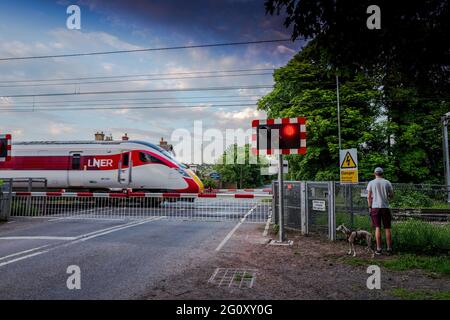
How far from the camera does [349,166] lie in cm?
865

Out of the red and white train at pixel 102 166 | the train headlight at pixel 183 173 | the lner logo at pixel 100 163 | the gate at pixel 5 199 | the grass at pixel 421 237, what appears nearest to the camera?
the grass at pixel 421 237

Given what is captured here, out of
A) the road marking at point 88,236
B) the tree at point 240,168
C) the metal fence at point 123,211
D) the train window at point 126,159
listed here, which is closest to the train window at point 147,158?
the train window at point 126,159

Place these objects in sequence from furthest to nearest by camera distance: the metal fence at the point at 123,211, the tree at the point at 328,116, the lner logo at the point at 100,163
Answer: the tree at the point at 328,116 < the lner logo at the point at 100,163 < the metal fence at the point at 123,211

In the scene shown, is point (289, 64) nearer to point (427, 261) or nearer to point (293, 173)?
point (293, 173)

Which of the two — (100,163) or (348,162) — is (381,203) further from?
(100,163)

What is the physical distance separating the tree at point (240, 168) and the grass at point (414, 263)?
48.2 m

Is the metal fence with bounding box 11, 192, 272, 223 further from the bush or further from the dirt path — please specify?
the dirt path

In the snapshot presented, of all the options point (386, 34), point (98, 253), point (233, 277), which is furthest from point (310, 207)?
point (98, 253)

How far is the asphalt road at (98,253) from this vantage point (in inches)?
190

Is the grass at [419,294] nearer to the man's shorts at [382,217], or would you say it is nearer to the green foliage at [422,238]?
the man's shorts at [382,217]

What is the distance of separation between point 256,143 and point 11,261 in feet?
19.0

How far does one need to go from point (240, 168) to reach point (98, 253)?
51.7 metres

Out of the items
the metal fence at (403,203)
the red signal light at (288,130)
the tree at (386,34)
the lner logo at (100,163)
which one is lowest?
the metal fence at (403,203)

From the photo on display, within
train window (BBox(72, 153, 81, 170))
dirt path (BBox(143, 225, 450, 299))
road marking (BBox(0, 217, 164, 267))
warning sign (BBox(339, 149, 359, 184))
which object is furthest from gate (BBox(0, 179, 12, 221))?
warning sign (BBox(339, 149, 359, 184))
